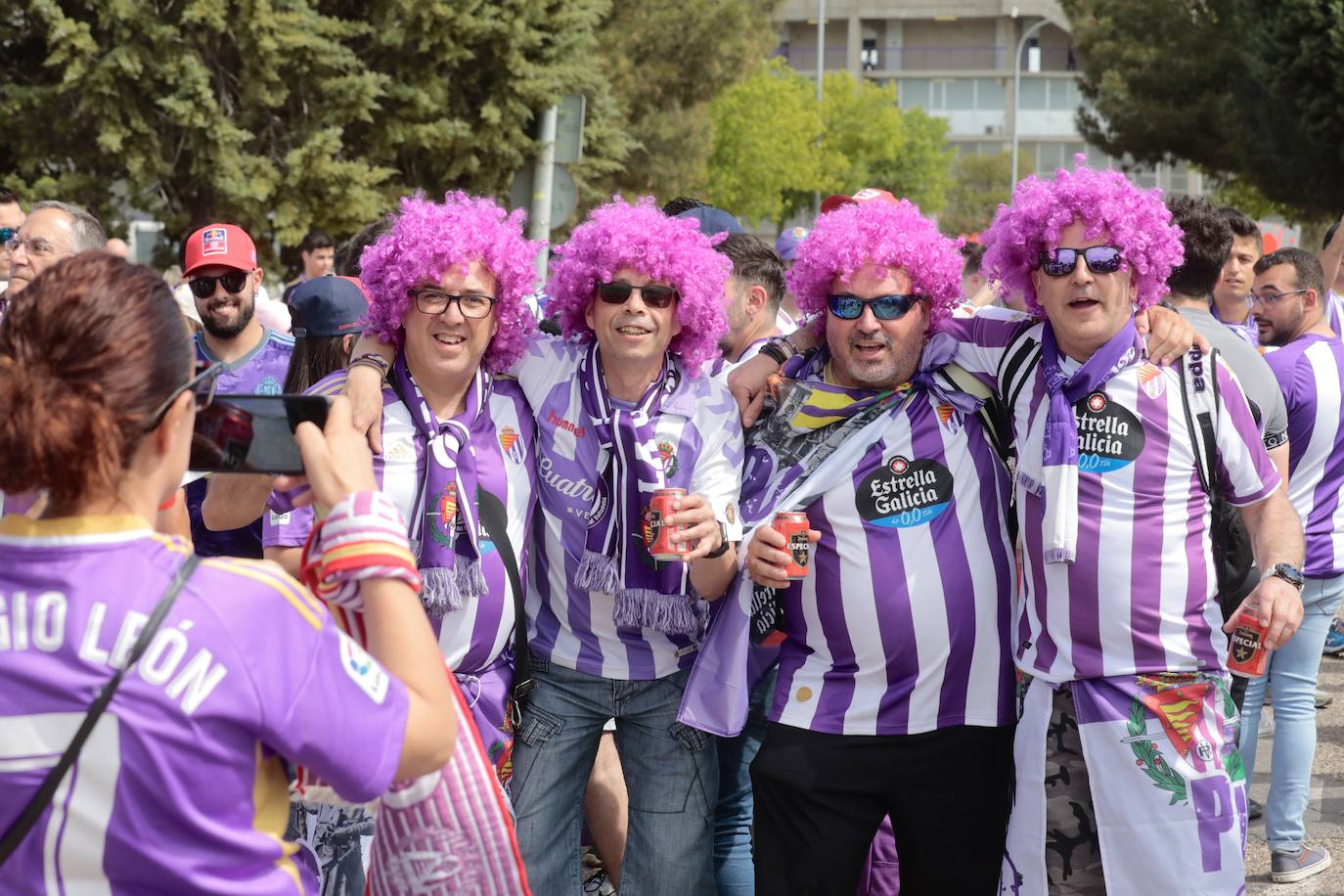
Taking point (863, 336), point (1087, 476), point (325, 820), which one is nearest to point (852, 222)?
point (863, 336)

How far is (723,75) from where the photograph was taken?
26891 mm

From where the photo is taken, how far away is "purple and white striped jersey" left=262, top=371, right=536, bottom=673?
362cm

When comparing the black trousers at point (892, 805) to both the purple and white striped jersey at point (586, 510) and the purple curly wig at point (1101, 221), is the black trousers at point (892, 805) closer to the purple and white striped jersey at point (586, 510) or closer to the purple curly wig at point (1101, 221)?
the purple and white striped jersey at point (586, 510)

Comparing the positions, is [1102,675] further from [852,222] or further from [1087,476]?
[852,222]

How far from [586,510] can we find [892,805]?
1153mm

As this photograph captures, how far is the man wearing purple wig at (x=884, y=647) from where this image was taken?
12.2 feet

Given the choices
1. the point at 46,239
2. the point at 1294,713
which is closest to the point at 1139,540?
the point at 1294,713

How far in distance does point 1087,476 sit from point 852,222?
103 cm

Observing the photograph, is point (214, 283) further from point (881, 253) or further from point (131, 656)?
point (131, 656)

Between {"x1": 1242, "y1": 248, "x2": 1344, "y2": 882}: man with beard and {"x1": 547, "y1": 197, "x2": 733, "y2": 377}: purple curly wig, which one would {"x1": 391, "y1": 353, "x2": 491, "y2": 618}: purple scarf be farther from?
{"x1": 1242, "y1": 248, "x2": 1344, "y2": 882}: man with beard

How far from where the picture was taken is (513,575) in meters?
3.71

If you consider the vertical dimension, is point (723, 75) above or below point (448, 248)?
above

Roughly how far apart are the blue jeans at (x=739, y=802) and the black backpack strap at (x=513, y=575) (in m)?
0.96

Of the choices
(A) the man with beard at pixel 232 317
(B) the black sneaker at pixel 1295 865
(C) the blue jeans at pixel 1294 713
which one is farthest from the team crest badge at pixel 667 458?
(B) the black sneaker at pixel 1295 865
